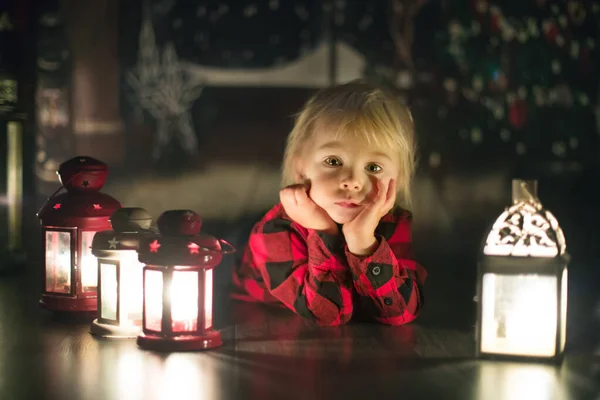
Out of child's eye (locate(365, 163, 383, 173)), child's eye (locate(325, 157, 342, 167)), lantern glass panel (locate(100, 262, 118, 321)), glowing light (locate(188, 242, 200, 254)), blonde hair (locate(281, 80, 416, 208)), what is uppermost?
blonde hair (locate(281, 80, 416, 208))

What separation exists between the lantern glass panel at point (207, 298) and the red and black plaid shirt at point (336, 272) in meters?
0.27

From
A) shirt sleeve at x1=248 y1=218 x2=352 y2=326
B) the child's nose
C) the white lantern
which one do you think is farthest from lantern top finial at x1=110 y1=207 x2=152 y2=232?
the white lantern

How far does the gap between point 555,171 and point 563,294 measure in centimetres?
403

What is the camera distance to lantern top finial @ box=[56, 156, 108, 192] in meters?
2.09

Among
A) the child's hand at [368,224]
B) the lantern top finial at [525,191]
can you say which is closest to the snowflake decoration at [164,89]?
the child's hand at [368,224]

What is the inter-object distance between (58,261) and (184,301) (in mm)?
516

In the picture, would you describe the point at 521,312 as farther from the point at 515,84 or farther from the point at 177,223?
the point at 515,84

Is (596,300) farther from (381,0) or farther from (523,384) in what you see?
(381,0)

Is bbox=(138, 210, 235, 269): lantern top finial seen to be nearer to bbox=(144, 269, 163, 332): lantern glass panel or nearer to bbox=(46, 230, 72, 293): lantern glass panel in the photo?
bbox=(144, 269, 163, 332): lantern glass panel

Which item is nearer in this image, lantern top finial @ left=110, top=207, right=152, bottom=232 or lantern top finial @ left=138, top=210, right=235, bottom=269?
lantern top finial @ left=138, top=210, right=235, bottom=269

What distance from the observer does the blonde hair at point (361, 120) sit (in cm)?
193

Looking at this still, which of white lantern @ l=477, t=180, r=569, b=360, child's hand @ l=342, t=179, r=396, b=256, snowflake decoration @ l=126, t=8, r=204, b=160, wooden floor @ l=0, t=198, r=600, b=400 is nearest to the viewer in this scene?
wooden floor @ l=0, t=198, r=600, b=400

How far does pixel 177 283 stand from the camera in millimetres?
1725

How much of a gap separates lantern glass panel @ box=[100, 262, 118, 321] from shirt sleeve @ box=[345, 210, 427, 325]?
53cm
